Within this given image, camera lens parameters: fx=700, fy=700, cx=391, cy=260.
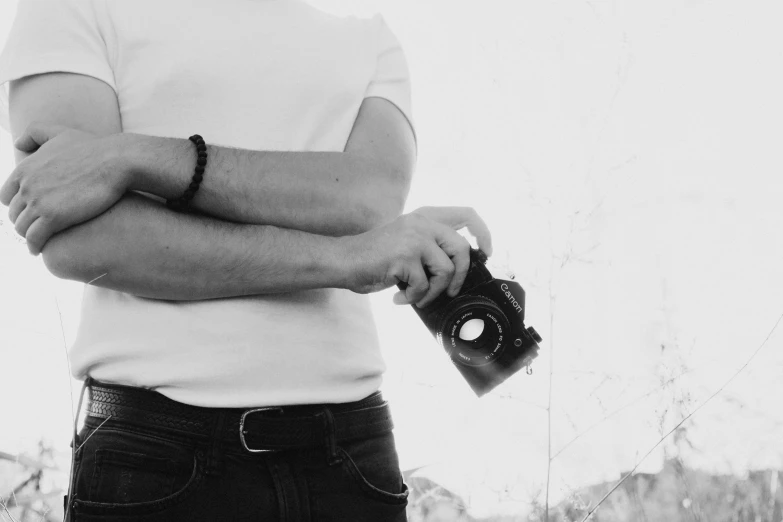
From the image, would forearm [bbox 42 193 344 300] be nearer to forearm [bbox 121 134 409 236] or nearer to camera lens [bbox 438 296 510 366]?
forearm [bbox 121 134 409 236]

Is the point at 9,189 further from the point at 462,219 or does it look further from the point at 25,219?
the point at 462,219

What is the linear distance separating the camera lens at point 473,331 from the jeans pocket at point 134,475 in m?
0.34

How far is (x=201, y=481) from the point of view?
0.80 meters

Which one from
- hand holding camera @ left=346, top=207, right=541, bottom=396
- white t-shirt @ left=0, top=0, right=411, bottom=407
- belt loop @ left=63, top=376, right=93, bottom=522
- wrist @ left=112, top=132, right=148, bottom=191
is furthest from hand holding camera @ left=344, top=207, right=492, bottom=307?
belt loop @ left=63, top=376, right=93, bottom=522

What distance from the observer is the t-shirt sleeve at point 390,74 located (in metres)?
1.12

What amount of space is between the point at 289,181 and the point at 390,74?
36 centimetres

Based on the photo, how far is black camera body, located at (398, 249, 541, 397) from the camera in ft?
2.93

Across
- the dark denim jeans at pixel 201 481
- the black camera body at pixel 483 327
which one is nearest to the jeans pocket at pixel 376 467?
the dark denim jeans at pixel 201 481

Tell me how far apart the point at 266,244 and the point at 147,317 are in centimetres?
17

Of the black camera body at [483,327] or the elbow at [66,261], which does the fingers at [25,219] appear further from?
the black camera body at [483,327]

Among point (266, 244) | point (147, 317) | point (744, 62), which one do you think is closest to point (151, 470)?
point (147, 317)

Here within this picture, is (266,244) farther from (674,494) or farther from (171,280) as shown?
(674,494)

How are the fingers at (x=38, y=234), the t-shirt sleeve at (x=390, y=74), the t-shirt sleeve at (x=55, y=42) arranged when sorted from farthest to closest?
the t-shirt sleeve at (x=390, y=74)
the t-shirt sleeve at (x=55, y=42)
the fingers at (x=38, y=234)

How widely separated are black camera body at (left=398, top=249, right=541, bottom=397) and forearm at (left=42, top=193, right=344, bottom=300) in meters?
0.15
